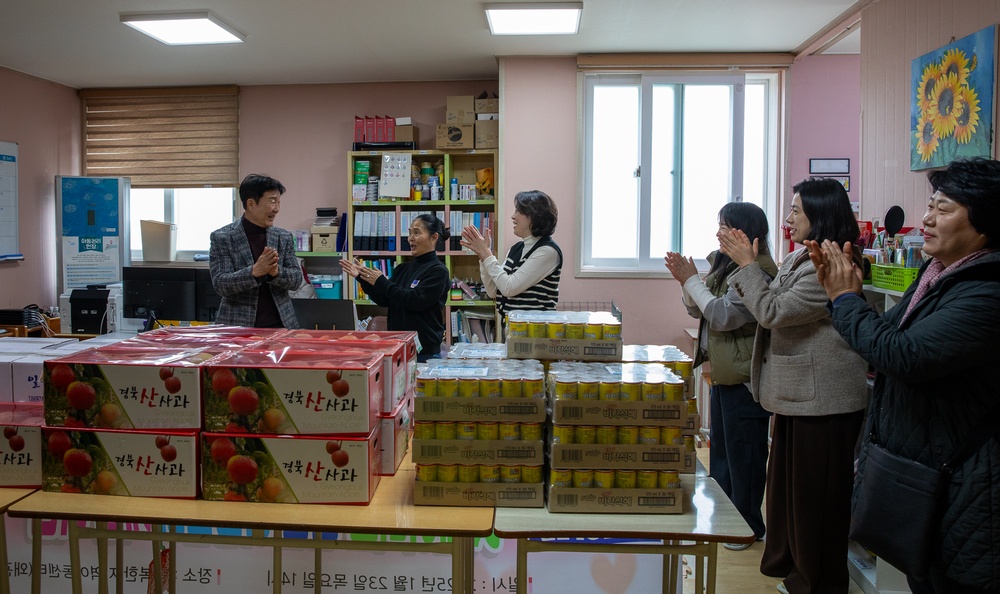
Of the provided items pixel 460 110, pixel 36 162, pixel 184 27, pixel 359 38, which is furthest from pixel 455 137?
pixel 36 162

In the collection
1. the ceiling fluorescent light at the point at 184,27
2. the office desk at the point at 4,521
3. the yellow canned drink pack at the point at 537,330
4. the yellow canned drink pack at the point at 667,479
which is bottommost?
the office desk at the point at 4,521

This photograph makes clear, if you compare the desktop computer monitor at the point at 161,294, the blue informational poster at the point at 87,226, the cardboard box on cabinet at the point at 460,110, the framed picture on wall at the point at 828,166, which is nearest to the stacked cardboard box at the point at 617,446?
the desktop computer monitor at the point at 161,294

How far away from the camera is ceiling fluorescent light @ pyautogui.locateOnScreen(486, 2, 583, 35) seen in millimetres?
3971

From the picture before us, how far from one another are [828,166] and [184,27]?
4.62 metres

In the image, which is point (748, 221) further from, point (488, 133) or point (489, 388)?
point (488, 133)

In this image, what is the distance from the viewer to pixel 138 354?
1.80 m

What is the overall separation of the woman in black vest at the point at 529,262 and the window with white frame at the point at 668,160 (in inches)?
79.2

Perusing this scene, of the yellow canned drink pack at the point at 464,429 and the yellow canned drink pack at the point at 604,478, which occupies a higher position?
the yellow canned drink pack at the point at 464,429

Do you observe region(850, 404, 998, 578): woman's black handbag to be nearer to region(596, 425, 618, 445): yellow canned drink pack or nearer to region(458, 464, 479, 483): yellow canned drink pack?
region(596, 425, 618, 445): yellow canned drink pack

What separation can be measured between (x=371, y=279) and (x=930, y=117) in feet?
8.66

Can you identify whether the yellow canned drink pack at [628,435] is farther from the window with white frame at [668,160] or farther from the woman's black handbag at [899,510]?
the window with white frame at [668,160]

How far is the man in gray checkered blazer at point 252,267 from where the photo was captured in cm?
296

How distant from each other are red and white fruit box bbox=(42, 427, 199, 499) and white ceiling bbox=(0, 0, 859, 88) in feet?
9.87

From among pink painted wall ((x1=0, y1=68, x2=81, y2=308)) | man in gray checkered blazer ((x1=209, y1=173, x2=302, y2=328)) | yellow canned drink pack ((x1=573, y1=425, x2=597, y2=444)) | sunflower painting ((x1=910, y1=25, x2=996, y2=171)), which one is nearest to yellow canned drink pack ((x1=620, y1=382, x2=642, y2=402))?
yellow canned drink pack ((x1=573, y1=425, x2=597, y2=444))
